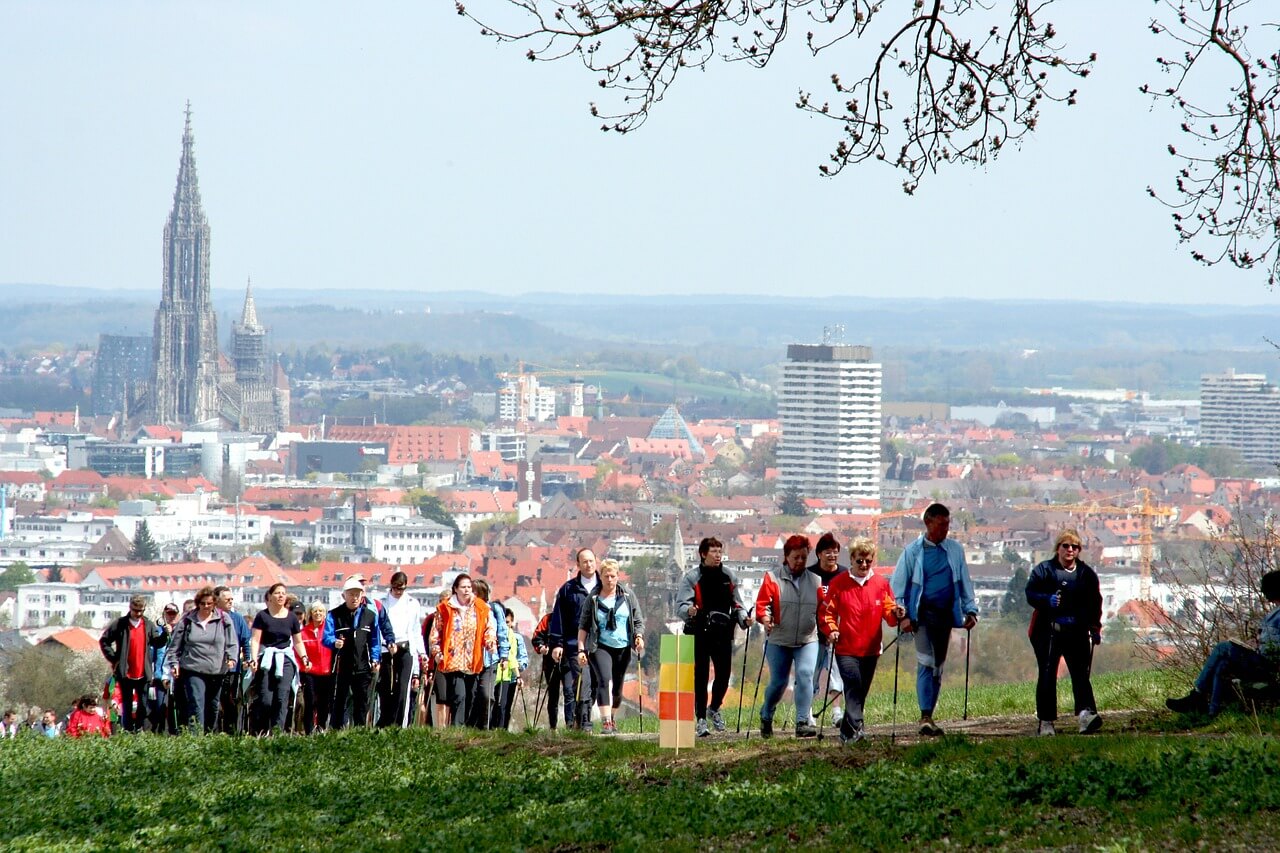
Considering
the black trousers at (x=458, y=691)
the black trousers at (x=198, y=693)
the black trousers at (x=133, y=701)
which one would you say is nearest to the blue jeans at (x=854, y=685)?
the black trousers at (x=458, y=691)

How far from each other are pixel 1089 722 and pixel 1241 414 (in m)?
188

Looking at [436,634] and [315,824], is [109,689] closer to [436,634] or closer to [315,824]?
[436,634]

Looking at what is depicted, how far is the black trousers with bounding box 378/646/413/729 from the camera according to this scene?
12484 millimetres

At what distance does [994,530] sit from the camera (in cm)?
11788

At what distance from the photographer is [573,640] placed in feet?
37.6

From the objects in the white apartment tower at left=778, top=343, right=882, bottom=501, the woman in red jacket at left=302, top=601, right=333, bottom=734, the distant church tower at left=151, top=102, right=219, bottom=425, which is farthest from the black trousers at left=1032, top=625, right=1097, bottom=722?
the distant church tower at left=151, top=102, right=219, bottom=425

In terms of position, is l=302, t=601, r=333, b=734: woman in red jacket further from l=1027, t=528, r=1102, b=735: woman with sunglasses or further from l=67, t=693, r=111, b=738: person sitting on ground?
l=1027, t=528, r=1102, b=735: woman with sunglasses

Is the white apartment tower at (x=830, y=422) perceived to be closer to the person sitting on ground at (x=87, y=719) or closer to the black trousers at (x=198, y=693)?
the person sitting on ground at (x=87, y=719)

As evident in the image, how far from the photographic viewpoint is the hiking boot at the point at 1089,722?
384 inches

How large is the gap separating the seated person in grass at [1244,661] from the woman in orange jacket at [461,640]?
168 inches

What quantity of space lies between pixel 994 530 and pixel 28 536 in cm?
6583

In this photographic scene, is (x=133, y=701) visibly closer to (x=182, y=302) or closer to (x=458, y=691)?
(x=458, y=691)

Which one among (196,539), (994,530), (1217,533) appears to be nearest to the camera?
(1217,533)

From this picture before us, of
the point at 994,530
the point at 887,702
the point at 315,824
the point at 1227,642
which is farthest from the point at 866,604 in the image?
the point at 994,530
